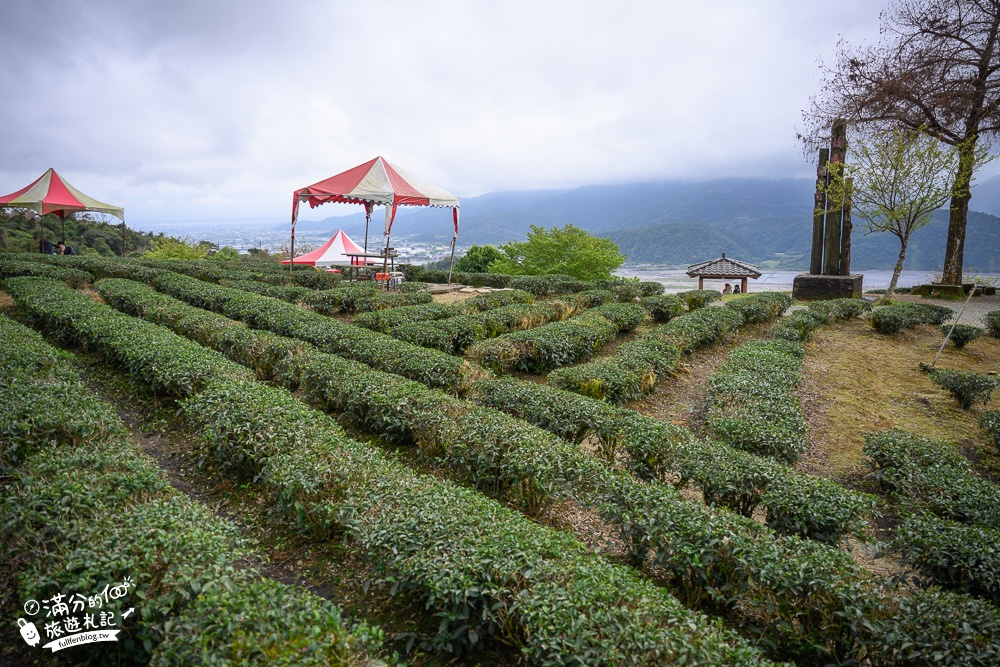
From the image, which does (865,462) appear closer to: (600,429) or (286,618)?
(600,429)

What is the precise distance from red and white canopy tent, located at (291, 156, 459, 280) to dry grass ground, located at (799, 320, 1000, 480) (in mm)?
8932

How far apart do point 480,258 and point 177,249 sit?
617 inches

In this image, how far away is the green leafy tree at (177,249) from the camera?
2728cm

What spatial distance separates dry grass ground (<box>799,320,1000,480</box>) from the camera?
5613mm

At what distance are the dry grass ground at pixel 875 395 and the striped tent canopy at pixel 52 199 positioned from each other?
62.4 ft

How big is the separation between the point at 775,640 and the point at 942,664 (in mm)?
676

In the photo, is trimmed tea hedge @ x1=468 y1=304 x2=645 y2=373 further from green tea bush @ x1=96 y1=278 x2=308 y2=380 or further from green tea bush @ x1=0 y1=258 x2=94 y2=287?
green tea bush @ x1=0 y1=258 x2=94 y2=287

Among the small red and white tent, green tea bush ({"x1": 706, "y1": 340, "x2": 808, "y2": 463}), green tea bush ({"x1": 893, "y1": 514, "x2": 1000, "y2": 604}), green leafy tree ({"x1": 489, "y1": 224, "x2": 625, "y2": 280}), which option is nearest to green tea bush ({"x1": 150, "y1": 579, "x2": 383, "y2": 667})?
green tea bush ({"x1": 893, "y1": 514, "x2": 1000, "y2": 604})

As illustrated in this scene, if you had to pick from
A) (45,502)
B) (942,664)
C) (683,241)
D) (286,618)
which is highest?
(683,241)

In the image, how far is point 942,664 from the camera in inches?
91.1

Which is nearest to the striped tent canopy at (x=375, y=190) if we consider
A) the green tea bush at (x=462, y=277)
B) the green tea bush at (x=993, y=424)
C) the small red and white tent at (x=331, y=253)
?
the green tea bush at (x=462, y=277)

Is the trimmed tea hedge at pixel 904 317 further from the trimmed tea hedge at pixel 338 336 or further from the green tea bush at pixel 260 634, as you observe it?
the green tea bush at pixel 260 634

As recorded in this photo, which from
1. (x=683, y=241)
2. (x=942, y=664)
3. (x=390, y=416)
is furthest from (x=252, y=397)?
(x=683, y=241)

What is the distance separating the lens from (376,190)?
41.5 ft
